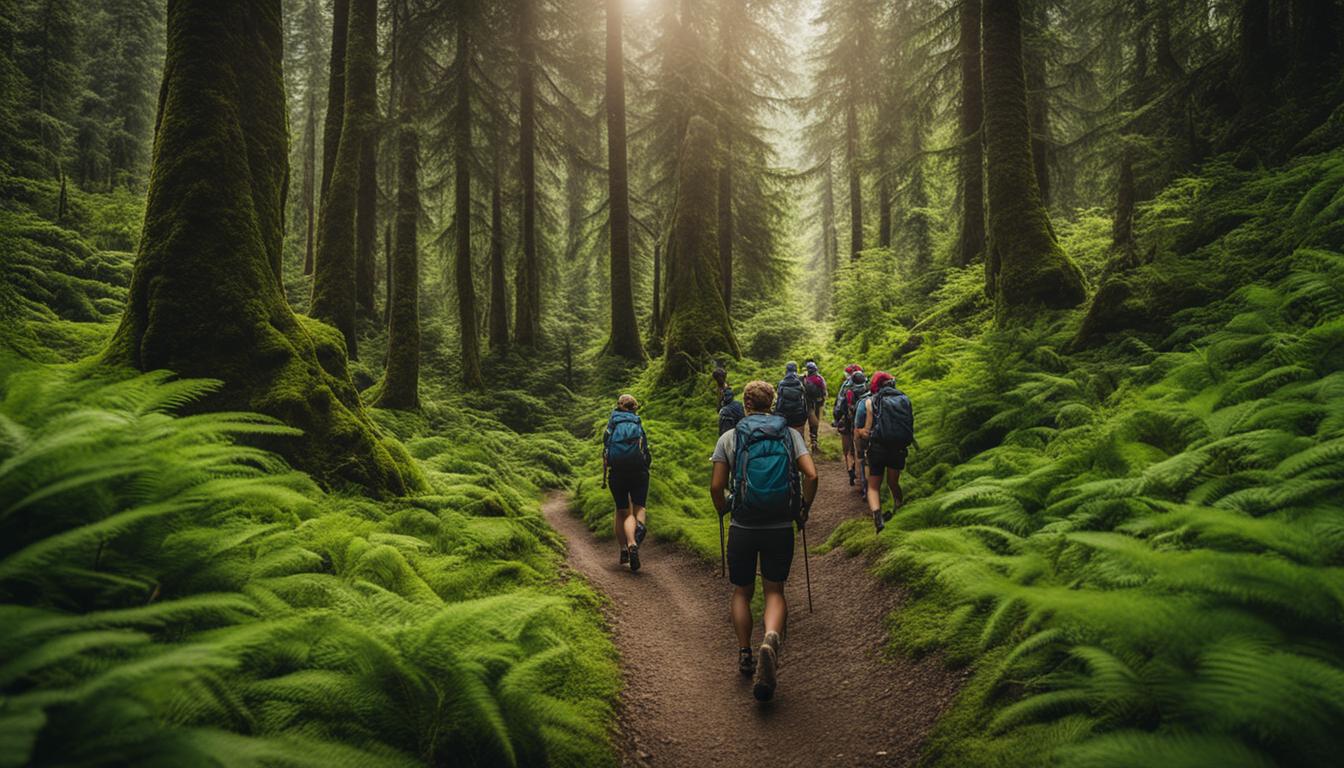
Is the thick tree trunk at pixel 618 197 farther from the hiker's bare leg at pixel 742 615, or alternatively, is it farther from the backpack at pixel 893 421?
the hiker's bare leg at pixel 742 615

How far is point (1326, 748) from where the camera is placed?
1.80m

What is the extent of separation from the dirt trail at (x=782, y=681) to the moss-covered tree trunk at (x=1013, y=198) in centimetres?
567

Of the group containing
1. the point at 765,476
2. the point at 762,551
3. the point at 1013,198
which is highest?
the point at 1013,198

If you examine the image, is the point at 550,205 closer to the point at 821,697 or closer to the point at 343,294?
the point at 343,294

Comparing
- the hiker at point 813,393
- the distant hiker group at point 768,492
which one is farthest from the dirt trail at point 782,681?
the hiker at point 813,393

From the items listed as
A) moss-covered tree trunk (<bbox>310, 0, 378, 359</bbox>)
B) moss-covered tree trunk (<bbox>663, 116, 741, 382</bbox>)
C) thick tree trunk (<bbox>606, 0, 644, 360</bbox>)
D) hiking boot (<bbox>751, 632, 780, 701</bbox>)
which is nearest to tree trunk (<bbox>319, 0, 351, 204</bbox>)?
moss-covered tree trunk (<bbox>310, 0, 378, 359</bbox>)

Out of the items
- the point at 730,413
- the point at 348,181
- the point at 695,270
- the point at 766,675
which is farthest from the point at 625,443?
the point at 695,270

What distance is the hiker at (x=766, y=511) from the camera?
4723 millimetres

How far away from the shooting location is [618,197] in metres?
18.6

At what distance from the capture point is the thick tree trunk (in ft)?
59.2

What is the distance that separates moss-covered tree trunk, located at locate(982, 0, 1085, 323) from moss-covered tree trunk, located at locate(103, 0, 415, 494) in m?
9.56

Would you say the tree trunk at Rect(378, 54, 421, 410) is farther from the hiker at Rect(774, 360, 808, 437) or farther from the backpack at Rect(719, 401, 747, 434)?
the hiker at Rect(774, 360, 808, 437)

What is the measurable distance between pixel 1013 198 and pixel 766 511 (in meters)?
8.29

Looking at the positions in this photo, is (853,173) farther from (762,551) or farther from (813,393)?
(762,551)
